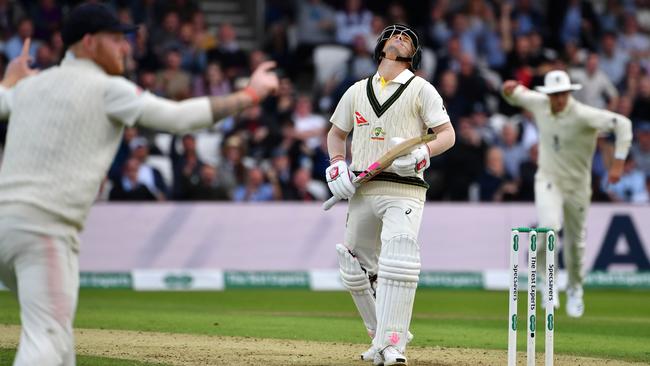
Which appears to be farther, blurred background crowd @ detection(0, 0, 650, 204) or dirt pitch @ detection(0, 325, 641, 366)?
blurred background crowd @ detection(0, 0, 650, 204)

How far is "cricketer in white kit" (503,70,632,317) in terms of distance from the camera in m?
12.7

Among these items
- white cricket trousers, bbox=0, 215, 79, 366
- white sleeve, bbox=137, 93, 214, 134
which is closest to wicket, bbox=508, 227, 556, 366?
white sleeve, bbox=137, 93, 214, 134

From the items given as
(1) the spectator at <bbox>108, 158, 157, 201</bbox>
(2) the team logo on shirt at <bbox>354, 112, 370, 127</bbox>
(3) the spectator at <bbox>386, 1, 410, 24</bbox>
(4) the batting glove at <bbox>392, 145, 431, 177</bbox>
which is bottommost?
(4) the batting glove at <bbox>392, 145, 431, 177</bbox>

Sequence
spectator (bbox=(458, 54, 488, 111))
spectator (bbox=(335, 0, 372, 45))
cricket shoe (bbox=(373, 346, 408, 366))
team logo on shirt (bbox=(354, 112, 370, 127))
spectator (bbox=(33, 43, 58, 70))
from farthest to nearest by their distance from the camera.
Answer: spectator (bbox=(335, 0, 372, 45))
spectator (bbox=(458, 54, 488, 111))
spectator (bbox=(33, 43, 58, 70))
team logo on shirt (bbox=(354, 112, 370, 127))
cricket shoe (bbox=(373, 346, 408, 366))

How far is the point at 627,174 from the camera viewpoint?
58.4 feet

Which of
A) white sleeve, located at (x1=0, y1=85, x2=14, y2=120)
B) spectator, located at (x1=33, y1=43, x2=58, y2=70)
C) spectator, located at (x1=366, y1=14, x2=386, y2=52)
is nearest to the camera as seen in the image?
white sleeve, located at (x1=0, y1=85, x2=14, y2=120)

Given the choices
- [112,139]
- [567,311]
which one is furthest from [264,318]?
[112,139]

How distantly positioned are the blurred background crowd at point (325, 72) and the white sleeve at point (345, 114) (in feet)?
27.9

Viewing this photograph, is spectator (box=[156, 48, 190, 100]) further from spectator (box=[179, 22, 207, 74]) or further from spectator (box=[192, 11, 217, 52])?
spectator (box=[192, 11, 217, 52])

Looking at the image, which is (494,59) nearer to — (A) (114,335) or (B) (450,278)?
(B) (450,278)

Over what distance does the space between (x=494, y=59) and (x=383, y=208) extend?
13051mm

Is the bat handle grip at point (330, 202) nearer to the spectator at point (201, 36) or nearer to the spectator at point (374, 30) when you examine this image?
the spectator at point (201, 36)

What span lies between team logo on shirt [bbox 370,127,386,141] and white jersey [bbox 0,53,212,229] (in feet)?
7.86

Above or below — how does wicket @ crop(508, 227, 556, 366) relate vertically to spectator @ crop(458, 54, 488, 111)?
below
